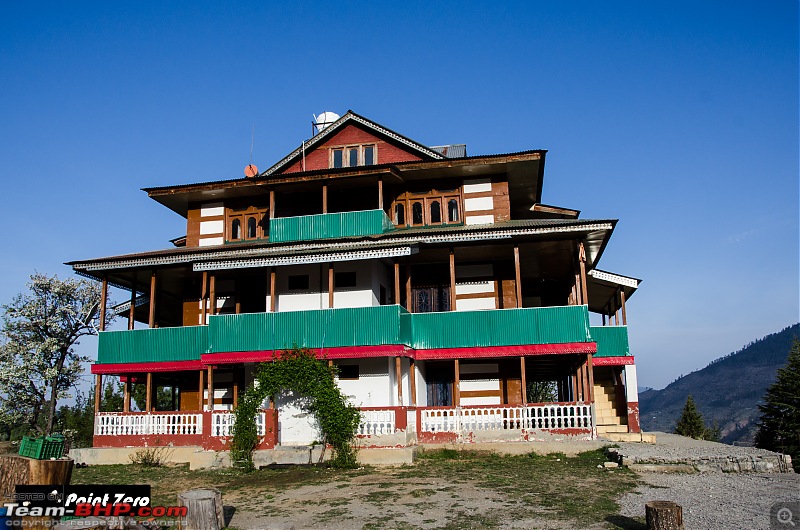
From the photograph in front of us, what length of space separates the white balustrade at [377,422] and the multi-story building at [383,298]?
0.17ft

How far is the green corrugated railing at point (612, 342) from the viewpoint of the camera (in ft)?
100

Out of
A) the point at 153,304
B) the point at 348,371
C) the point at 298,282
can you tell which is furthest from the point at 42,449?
the point at 298,282

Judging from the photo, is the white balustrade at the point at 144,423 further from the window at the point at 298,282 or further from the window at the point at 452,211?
the window at the point at 452,211

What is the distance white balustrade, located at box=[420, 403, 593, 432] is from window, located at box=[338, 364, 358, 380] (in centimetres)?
350

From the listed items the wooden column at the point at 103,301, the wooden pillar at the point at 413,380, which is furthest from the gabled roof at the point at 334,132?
the wooden pillar at the point at 413,380

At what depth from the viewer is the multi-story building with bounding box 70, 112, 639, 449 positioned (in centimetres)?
2520

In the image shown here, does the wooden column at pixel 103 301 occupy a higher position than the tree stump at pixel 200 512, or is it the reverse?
the wooden column at pixel 103 301

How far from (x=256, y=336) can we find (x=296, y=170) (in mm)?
9530

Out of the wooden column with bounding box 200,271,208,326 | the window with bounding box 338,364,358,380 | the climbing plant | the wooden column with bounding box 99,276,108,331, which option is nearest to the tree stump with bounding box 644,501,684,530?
the climbing plant

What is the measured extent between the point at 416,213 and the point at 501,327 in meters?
7.04

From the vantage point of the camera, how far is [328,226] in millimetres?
28547

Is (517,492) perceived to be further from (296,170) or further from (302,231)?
(296,170)

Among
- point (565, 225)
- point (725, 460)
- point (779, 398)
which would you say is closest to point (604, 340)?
point (565, 225)

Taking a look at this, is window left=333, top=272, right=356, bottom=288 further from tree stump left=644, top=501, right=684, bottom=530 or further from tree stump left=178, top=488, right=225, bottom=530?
tree stump left=644, top=501, right=684, bottom=530
